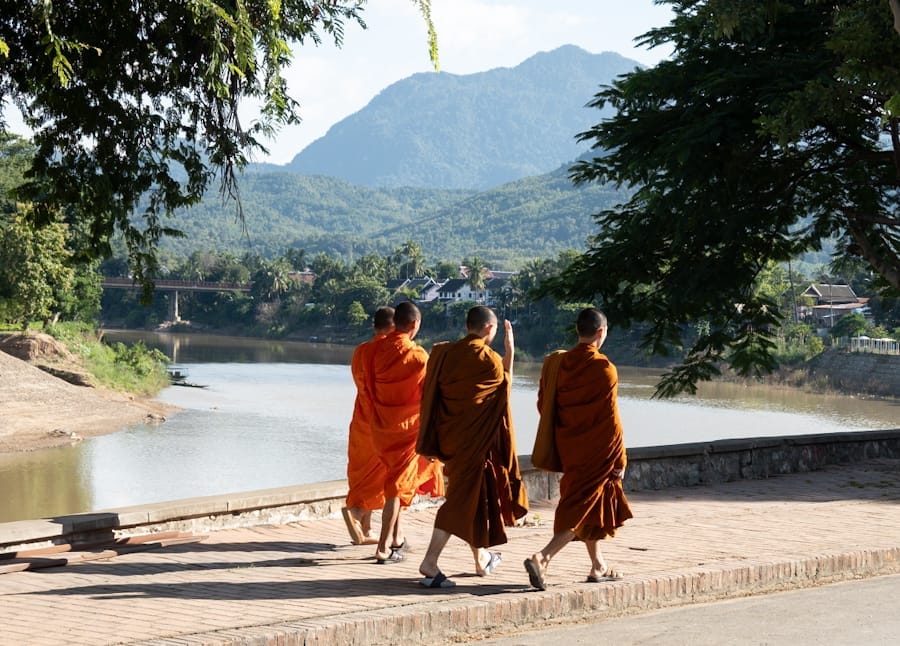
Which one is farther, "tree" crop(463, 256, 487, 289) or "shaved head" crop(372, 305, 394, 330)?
"tree" crop(463, 256, 487, 289)

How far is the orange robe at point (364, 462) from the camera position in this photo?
25.0ft

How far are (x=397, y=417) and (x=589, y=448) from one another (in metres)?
1.38

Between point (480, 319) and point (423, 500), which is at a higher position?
point (480, 319)

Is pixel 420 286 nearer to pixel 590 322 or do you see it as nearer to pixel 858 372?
pixel 858 372

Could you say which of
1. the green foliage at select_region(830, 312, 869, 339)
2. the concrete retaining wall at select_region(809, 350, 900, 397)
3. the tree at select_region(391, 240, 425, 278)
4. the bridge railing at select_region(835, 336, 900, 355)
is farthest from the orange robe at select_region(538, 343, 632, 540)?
the tree at select_region(391, 240, 425, 278)

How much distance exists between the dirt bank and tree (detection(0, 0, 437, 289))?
25.5 m

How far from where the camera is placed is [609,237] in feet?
54.3

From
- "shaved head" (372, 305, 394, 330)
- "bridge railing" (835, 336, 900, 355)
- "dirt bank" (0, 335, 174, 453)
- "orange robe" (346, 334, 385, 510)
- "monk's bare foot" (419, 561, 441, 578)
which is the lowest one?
"dirt bank" (0, 335, 174, 453)

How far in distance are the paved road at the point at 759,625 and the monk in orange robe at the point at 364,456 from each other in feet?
6.06

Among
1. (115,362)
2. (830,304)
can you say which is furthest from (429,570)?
(830,304)

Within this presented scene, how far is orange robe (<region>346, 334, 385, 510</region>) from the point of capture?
7.62 metres

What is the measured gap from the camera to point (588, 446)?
6.70 meters

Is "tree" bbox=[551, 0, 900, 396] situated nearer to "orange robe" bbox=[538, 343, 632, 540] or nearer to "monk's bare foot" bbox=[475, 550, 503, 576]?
"orange robe" bbox=[538, 343, 632, 540]

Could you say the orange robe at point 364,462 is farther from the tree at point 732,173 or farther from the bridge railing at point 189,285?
the bridge railing at point 189,285
